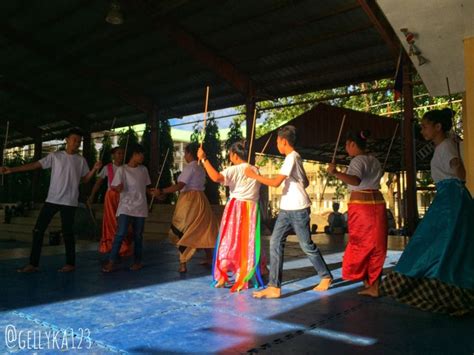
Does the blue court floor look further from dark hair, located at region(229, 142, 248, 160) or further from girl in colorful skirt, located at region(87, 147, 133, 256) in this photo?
girl in colorful skirt, located at region(87, 147, 133, 256)

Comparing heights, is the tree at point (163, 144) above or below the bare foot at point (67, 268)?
above

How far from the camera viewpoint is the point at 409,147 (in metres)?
8.88

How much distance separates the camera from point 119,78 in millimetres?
12805

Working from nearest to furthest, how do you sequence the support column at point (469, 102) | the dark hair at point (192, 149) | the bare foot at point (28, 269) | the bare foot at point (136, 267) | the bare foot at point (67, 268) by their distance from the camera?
1. the support column at point (469, 102)
2. the bare foot at point (28, 269)
3. the bare foot at point (67, 268)
4. the dark hair at point (192, 149)
5. the bare foot at point (136, 267)

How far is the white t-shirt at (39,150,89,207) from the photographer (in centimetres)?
459

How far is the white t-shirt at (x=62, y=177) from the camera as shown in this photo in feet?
15.0

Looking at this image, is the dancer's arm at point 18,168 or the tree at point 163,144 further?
the tree at point 163,144

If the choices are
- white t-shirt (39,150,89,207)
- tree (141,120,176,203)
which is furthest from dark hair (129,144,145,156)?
tree (141,120,176,203)

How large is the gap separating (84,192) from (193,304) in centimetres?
1262

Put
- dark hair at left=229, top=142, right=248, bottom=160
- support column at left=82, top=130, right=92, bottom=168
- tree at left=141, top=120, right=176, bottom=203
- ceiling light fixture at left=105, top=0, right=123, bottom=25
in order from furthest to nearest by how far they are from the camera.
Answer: support column at left=82, top=130, right=92, bottom=168, tree at left=141, top=120, right=176, bottom=203, ceiling light fixture at left=105, top=0, right=123, bottom=25, dark hair at left=229, top=142, right=248, bottom=160

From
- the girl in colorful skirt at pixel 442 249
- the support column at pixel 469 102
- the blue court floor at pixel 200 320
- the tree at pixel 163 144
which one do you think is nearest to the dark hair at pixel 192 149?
the blue court floor at pixel 200 320

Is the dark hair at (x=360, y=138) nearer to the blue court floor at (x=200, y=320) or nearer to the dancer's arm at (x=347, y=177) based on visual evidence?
the dancer's arm at (x=347, y=177)

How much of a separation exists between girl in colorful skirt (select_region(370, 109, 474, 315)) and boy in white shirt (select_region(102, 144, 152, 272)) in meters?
2.88

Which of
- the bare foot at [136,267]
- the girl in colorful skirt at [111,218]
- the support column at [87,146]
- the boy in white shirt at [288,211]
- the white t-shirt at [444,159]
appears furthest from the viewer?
the support column at [87,146]
